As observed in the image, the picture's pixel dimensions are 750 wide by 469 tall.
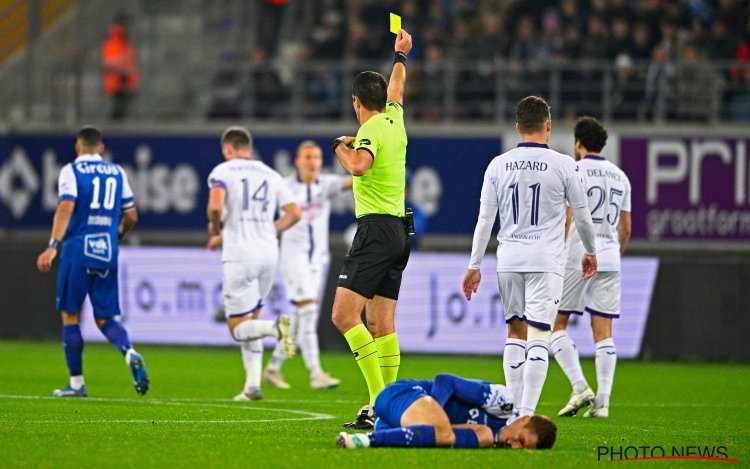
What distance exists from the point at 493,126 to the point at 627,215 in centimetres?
1131

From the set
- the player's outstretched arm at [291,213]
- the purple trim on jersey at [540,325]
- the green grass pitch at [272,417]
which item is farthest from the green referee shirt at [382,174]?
the player's outstretched arm at [291,213]

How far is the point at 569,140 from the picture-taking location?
74.2ft

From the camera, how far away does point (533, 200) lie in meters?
9.57

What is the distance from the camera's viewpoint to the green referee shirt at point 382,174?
9.81 meters

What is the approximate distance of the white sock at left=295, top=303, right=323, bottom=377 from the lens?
1450 cm

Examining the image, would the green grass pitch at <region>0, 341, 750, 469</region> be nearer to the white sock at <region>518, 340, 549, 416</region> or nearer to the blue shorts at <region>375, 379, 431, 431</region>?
the blue shorts at <region>375, 379, 431, 431</region>

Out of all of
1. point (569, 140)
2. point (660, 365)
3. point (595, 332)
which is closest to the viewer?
point (595, 332)

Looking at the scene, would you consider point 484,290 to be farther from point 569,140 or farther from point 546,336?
point 546,336

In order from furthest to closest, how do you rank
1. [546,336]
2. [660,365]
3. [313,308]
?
[660,365] → [313,308] → [546,336]

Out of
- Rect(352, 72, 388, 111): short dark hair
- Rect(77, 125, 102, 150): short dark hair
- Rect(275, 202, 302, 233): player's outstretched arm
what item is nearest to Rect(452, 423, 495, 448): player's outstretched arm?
Rect(352, 72, 388, 111): short dark hair

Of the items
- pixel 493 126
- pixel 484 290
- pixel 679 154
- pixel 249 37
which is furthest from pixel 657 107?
pixel 249 37

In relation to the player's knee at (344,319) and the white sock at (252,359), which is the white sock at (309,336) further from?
the player's knee at (344,319)

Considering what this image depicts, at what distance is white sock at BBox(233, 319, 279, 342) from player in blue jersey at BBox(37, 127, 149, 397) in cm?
103

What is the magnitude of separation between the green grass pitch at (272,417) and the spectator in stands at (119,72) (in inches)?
292
